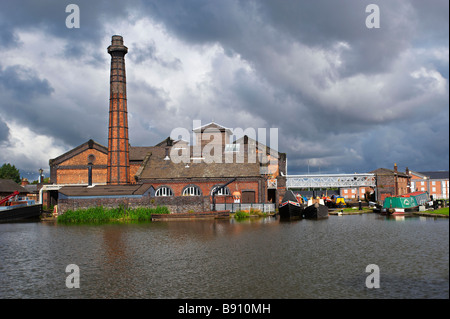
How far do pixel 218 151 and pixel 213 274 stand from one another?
1693 inches

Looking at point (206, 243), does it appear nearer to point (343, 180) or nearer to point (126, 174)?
point (126, 174)

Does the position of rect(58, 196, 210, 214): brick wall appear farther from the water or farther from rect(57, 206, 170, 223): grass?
the water

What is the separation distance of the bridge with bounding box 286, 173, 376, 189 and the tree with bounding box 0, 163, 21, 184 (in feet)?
255

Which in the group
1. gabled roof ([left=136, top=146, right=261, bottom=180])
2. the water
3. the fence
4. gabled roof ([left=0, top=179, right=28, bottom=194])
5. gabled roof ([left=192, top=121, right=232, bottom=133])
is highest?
gabled roof ([left=192, top=121, right=232, bottom=133])

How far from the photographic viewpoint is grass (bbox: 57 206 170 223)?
43344mm

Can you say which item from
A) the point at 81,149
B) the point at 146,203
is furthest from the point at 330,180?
the point at 81,149

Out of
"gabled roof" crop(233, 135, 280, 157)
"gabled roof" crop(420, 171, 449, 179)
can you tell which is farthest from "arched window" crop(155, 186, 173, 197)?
"gabled roof" crop(420, 171, 449, 179)

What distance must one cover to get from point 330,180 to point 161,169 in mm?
31580

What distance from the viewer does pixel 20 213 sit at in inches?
2007

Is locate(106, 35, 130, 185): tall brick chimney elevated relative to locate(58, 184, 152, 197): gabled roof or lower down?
elevated

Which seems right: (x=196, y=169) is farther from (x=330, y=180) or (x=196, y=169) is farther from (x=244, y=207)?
(x=330, y=180)

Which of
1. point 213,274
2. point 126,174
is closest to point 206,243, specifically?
point 213,274

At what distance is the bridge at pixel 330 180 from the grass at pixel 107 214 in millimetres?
27624
